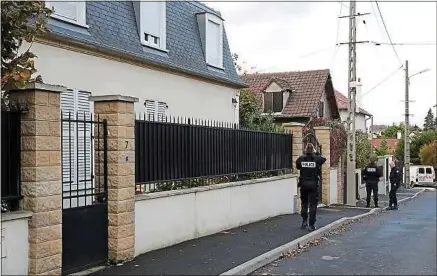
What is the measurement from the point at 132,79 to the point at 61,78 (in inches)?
101

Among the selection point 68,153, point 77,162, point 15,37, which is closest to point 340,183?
point 68,153

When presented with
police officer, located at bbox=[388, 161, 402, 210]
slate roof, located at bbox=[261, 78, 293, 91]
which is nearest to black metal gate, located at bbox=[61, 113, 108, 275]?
police officer, located at bbox=[388, 161, 402, 210]

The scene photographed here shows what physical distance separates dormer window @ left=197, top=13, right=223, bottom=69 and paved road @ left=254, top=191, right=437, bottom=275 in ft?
24.3

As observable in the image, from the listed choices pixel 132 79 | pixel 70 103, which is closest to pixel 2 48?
pixel 70 103

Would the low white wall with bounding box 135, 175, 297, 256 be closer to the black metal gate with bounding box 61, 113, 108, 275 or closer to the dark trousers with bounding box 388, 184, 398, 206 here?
the black metal gate with bounding box 61, 113, 108, 275

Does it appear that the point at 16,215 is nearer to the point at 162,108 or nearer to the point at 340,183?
the point at 162,108

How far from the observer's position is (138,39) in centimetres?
1395

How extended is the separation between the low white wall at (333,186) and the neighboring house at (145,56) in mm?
4219

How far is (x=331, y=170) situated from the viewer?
19.6 meters

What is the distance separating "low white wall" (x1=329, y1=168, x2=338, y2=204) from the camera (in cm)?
1945

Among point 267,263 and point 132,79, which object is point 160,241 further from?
point 132,79

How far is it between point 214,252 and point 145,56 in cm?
667

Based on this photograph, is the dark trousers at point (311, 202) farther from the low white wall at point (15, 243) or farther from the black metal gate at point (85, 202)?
the low white wall at point (15, 243)

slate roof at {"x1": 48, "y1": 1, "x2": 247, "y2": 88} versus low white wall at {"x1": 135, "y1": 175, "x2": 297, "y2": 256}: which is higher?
slate roof at {"x1": 48, "y1": 1, "x2": 247, "y2": 88}
